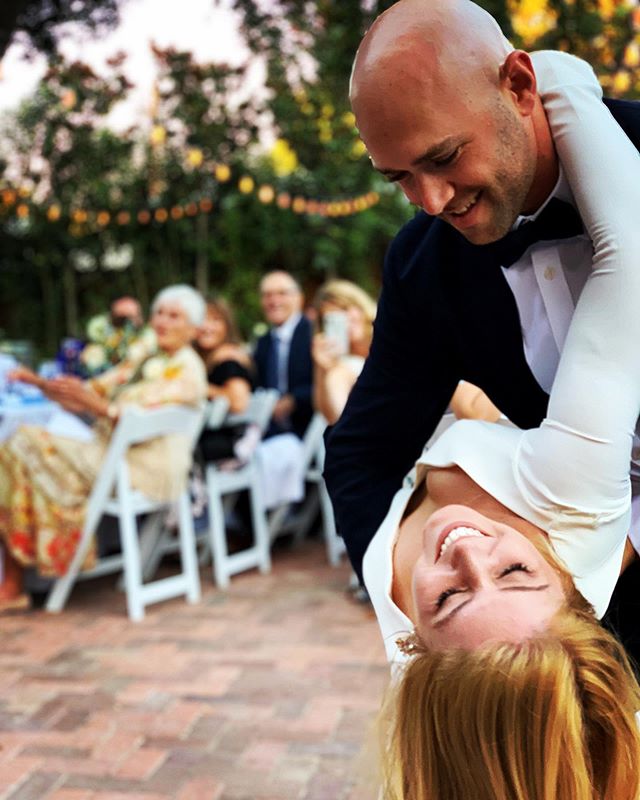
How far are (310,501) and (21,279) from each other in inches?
278

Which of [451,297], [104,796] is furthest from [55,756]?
[451,297]

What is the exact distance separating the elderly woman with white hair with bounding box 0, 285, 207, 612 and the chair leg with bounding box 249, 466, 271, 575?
2.43 ft

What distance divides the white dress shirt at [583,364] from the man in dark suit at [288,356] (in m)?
4.80

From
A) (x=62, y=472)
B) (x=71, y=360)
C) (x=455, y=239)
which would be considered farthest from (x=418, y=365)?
(x=71, y=360)

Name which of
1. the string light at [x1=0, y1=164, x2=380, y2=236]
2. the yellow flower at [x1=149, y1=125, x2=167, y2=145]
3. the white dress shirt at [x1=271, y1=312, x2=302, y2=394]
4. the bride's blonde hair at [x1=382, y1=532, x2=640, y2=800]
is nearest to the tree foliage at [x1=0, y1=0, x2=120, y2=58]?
the white dress shirt at [x1=271, y1=312, x2=302, y2=394]

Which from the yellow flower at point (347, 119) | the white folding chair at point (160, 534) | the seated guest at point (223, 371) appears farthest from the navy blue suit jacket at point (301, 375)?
the yellow flower at point (347, 119)

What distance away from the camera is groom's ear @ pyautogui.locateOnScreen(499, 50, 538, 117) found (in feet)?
4.42

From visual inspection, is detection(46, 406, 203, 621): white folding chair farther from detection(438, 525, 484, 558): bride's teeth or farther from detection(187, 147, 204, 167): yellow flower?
detection(187, 147, 204, 167): yellow flower

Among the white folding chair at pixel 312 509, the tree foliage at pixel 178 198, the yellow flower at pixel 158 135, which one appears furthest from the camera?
the yellow flower at pixel 158 135

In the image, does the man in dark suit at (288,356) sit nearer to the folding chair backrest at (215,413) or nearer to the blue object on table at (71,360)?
the folding chair backrest at (215,413)

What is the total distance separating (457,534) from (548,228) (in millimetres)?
438

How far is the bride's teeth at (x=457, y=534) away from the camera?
4.72 ft

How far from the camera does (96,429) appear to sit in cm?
524

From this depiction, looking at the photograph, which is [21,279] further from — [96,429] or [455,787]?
[455,787]
